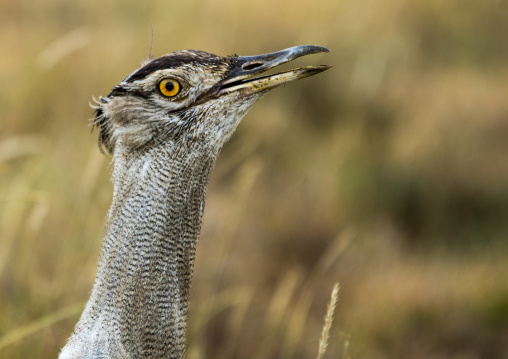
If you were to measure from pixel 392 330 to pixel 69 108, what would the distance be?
346cm

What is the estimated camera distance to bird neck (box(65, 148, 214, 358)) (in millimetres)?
2242

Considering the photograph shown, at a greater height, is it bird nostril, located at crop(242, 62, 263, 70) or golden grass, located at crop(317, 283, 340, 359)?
bird nostril, located at crop(242, 62, 263, 70)

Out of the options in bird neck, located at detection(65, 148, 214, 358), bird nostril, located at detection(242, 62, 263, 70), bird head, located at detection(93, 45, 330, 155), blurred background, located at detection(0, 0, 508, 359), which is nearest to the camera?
bird neck, located at detection(65, 148, 214, 358)

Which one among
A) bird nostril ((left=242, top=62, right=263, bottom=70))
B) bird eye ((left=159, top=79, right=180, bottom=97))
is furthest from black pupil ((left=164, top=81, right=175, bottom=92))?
bird nostril ((left=242, top=62, right=263, bottom=70))

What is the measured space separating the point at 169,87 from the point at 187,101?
0.07 m

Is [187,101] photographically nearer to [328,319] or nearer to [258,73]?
[258,73]

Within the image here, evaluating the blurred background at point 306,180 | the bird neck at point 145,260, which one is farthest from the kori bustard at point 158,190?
the blurred background at point 306,180

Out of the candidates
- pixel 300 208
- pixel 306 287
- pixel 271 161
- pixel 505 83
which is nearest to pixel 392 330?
pixel 306 287

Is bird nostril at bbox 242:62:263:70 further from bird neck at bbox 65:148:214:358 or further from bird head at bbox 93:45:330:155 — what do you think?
bird neck at bbox 65:148:214:358

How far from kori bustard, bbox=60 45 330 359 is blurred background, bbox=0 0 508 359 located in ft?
2.70

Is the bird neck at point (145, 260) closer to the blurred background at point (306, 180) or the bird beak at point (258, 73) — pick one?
the bird beak at point (258, 73)

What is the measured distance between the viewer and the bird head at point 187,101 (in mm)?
2346

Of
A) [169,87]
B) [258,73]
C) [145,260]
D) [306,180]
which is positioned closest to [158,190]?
[145,260]

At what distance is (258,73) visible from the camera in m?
2.42
